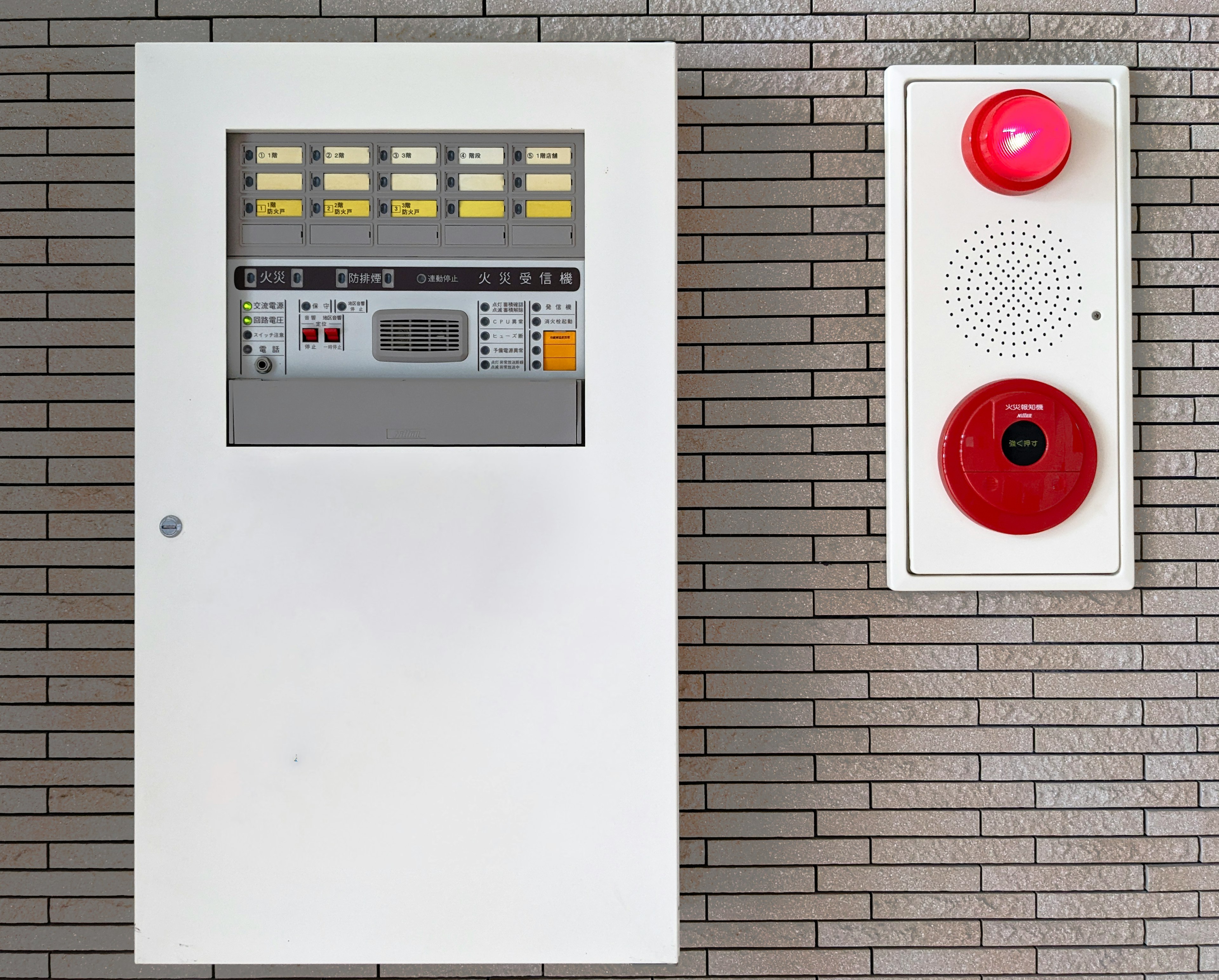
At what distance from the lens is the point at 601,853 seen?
811 millimetres

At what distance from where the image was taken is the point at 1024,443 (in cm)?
91

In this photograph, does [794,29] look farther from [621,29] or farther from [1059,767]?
[1059,767]

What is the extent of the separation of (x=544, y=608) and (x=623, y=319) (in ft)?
1.00

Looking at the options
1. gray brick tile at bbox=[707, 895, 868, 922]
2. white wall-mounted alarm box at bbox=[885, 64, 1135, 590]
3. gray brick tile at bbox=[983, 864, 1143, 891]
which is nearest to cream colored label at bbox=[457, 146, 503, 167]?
white wall-mounted alarm box at bbox=[885, 64, 1135, 590]

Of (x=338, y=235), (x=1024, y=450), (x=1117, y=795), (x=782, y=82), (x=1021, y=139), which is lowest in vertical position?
(x=1117, y=795)

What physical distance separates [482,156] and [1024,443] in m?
0.68

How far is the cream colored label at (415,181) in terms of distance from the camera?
822 millimetres

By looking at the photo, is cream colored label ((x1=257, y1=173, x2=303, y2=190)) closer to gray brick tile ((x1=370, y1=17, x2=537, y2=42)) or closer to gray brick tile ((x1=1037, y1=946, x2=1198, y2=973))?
gray brick tile ((x1=370, y1=17, x2=537, y2=42))

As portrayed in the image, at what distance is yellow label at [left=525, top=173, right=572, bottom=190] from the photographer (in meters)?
0.82

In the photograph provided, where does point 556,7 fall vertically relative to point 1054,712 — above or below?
above

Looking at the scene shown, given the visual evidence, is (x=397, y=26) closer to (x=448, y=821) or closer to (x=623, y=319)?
(x=623, y=319)

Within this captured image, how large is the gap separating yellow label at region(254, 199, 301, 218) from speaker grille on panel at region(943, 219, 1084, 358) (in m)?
0.74

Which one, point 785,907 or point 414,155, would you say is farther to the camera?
point 785,907

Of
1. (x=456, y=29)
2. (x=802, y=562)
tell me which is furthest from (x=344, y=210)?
(x=802, y=562)
